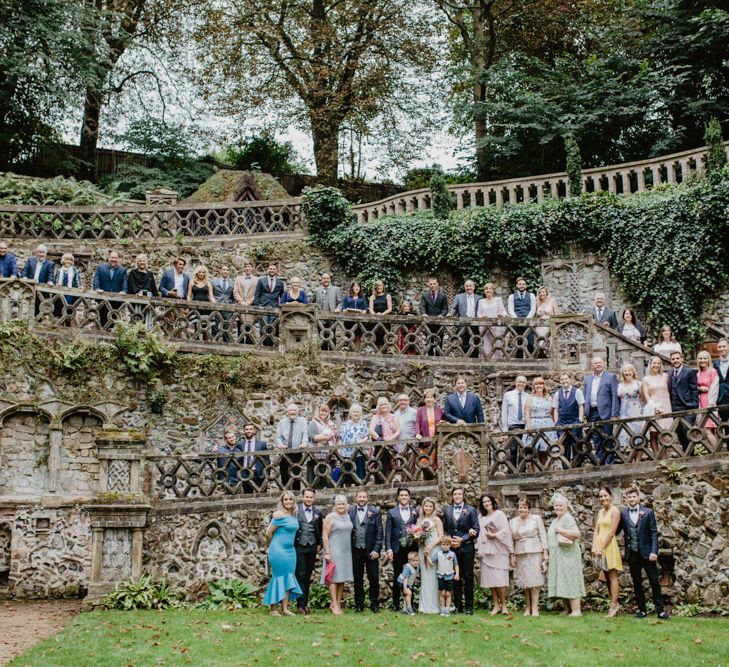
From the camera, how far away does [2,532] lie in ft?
54.5

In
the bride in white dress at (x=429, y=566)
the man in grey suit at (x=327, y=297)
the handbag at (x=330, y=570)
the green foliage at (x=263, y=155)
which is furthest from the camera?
the green foliage at (x=263, y=155)

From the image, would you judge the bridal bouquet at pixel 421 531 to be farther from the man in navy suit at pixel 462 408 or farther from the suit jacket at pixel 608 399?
the suit jacket at pixel 608 399

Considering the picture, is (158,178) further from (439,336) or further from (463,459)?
(463,459)

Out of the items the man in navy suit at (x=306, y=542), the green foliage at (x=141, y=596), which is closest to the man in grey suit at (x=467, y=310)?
the man in navy suit at (x=306, y=542)

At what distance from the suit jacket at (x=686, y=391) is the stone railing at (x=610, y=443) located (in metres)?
0.25

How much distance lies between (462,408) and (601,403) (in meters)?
2.12

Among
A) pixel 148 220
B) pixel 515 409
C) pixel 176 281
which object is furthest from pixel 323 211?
pixel 515 409

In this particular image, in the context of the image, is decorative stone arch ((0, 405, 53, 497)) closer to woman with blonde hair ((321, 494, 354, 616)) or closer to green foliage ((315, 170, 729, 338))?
woman with blonde hair ((321, 494, 354, 616))

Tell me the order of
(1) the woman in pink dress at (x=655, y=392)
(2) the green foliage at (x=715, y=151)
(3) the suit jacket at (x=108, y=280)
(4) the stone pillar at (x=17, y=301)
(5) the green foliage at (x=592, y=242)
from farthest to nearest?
1. (2) the green foliage at (x=715, y=151)
2. (5) the green foliage at (x=592, y=242)
3. (3) the suit jacket at (x=108, y=280)
4. (4) the stone pillar at (x=17, y=301)
5. (1) the woman in pink dress at (x=655, y=392)

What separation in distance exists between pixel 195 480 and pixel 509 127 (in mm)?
15601

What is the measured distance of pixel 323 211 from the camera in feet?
82.5

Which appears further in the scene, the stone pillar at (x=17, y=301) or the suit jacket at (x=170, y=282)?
the suit jacket at (x=170, y=282)

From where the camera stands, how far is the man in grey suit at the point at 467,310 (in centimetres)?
1962

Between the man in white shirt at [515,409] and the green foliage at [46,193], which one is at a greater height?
the green foliage at [46,193]
